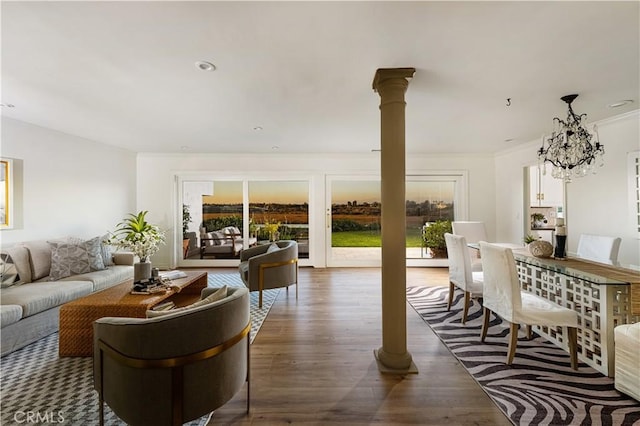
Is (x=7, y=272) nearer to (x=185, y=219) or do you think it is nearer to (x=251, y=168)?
(x=185, y=219)

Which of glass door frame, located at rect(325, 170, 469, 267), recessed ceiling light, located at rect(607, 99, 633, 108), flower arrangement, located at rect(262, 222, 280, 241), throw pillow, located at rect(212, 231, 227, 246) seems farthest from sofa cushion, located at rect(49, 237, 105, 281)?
recessed ceiling light, located at rect(607, 99, 633, 108)

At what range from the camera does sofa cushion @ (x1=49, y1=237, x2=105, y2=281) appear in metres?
3.35

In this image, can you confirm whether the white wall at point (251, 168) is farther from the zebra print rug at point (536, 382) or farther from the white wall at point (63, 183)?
the zebra print rug at point (536, 382)

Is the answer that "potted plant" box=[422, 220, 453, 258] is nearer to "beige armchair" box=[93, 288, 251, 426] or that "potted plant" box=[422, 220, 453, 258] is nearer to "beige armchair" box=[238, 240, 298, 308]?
"beige armchair" box=[238, 240, 298, 308]

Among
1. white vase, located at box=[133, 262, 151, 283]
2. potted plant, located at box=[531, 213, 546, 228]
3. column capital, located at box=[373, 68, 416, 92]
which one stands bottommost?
white vase, located at box=[133, 262, 151, 283]

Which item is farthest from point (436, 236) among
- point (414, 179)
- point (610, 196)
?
point (610, 196)

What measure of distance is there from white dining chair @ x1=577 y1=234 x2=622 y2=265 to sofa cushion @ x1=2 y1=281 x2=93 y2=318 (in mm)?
5667

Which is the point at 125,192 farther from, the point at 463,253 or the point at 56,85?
the point at 463,253

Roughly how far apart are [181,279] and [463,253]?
11.2 feet

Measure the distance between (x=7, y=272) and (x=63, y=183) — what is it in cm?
179

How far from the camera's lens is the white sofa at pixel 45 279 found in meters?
2.49

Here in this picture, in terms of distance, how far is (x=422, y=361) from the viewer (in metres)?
2.40

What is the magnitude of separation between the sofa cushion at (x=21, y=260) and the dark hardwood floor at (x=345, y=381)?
2855 millimetres

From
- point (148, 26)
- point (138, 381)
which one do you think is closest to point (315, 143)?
point (148, 26)
